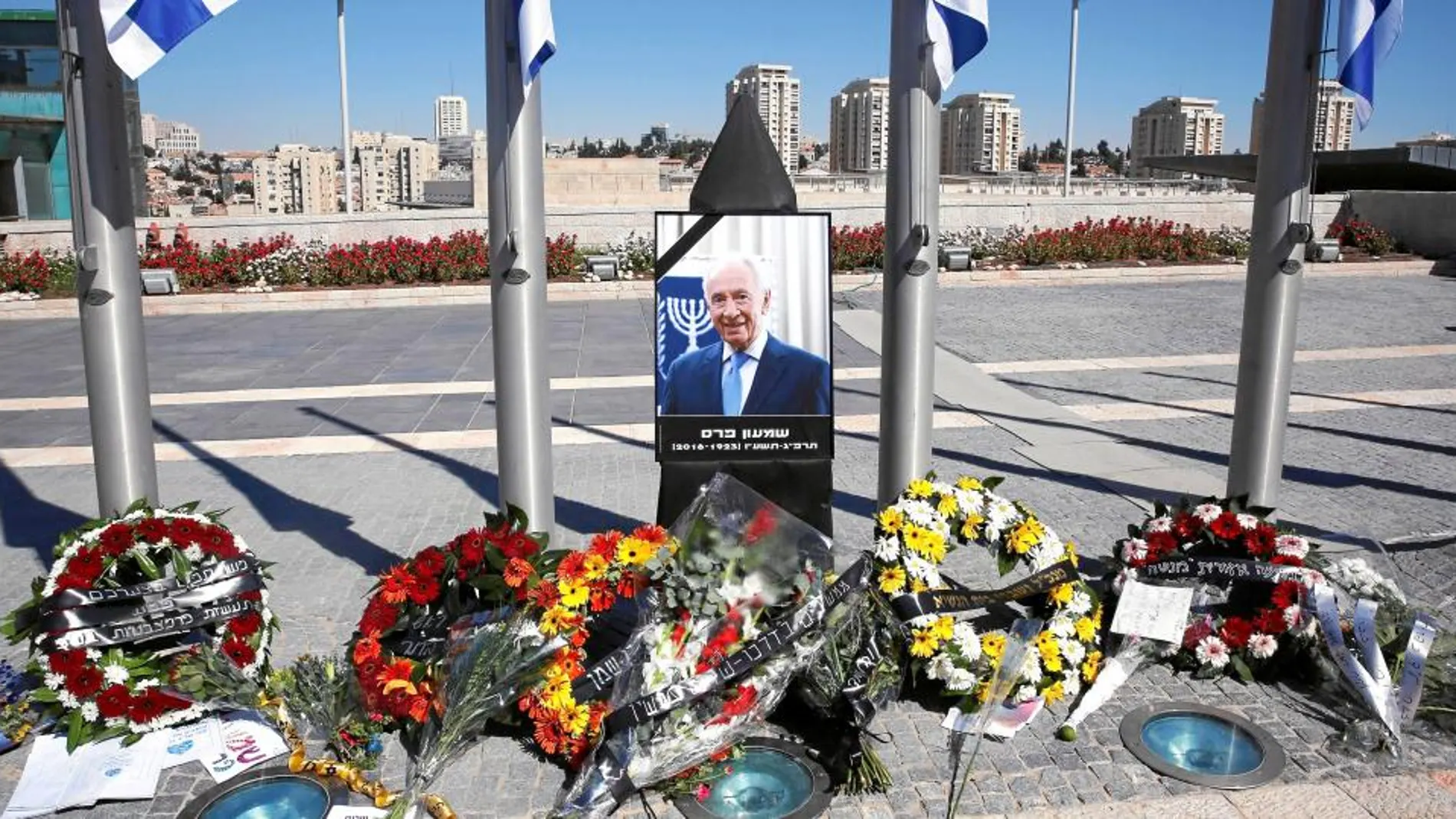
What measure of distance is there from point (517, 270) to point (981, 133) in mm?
81091

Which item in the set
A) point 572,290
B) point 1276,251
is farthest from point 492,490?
point 572,290

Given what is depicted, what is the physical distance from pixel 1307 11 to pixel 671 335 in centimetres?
373

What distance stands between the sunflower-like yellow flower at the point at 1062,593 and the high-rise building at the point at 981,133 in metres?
73.8

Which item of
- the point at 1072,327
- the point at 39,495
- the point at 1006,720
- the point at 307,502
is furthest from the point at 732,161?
the point at 1072,327

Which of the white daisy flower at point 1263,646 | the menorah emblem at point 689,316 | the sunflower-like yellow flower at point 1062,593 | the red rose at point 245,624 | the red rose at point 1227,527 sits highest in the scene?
the menorah emblem at point 689,316

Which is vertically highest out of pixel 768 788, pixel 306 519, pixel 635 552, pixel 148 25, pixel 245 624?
pixel 148 25

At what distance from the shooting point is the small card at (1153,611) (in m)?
5.45

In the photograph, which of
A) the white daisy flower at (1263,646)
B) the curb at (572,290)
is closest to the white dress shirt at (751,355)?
the white daisy flower at (1263,646)

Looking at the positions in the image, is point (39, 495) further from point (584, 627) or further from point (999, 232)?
point (999, 232)

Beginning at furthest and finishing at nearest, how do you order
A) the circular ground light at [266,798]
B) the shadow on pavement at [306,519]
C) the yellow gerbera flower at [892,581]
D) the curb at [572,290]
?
the curb at [572,290] → the shadow on pavement at [306,519] → the yellow gerbera flower at [892,581] → the circular ground light at [266,798]

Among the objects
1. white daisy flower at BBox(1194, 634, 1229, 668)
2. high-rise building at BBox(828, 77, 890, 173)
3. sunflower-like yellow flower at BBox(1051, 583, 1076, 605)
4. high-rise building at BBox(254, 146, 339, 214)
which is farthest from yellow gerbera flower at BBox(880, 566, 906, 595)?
high-rise building at BBox(828, 77, 890, 173)

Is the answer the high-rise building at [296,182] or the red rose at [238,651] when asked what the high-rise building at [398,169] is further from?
the red rose at [238,651]

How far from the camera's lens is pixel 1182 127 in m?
81.2

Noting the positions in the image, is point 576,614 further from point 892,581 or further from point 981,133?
point 981,133
